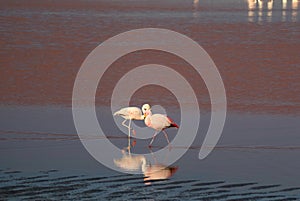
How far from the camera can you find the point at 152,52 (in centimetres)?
2116

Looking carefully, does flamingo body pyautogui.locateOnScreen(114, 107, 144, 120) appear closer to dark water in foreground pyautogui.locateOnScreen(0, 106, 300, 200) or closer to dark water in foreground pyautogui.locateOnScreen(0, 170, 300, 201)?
dark water in foreground pyautogui.locateOnScreen(0, 106, 300, 200)

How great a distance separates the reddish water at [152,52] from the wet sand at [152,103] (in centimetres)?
4

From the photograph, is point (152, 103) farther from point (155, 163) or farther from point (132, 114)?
point (155, 163)

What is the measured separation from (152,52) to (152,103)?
6.18m

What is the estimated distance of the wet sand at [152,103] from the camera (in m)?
9.46

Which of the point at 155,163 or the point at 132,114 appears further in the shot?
the point at 132,114

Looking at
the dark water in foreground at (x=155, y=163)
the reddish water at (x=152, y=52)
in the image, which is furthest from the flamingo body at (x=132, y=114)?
the reddish water at (x=152, y=52)

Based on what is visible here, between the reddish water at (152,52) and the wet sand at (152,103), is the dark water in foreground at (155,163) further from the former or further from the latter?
the reddish water at (152,52)

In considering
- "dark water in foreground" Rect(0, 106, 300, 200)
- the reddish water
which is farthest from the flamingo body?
the reddish water

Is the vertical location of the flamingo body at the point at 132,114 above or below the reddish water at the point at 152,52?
below

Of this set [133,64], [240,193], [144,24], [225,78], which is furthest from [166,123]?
[144,24]

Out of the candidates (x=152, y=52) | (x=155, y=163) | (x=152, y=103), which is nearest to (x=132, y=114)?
(x=155, y=163)

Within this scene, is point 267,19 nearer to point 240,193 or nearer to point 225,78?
point 225,78

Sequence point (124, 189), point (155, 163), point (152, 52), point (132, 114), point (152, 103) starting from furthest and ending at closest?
point (152, 52) < point (152, 103) < point (132, 114) < point (155, 163) < point (124, 189)
